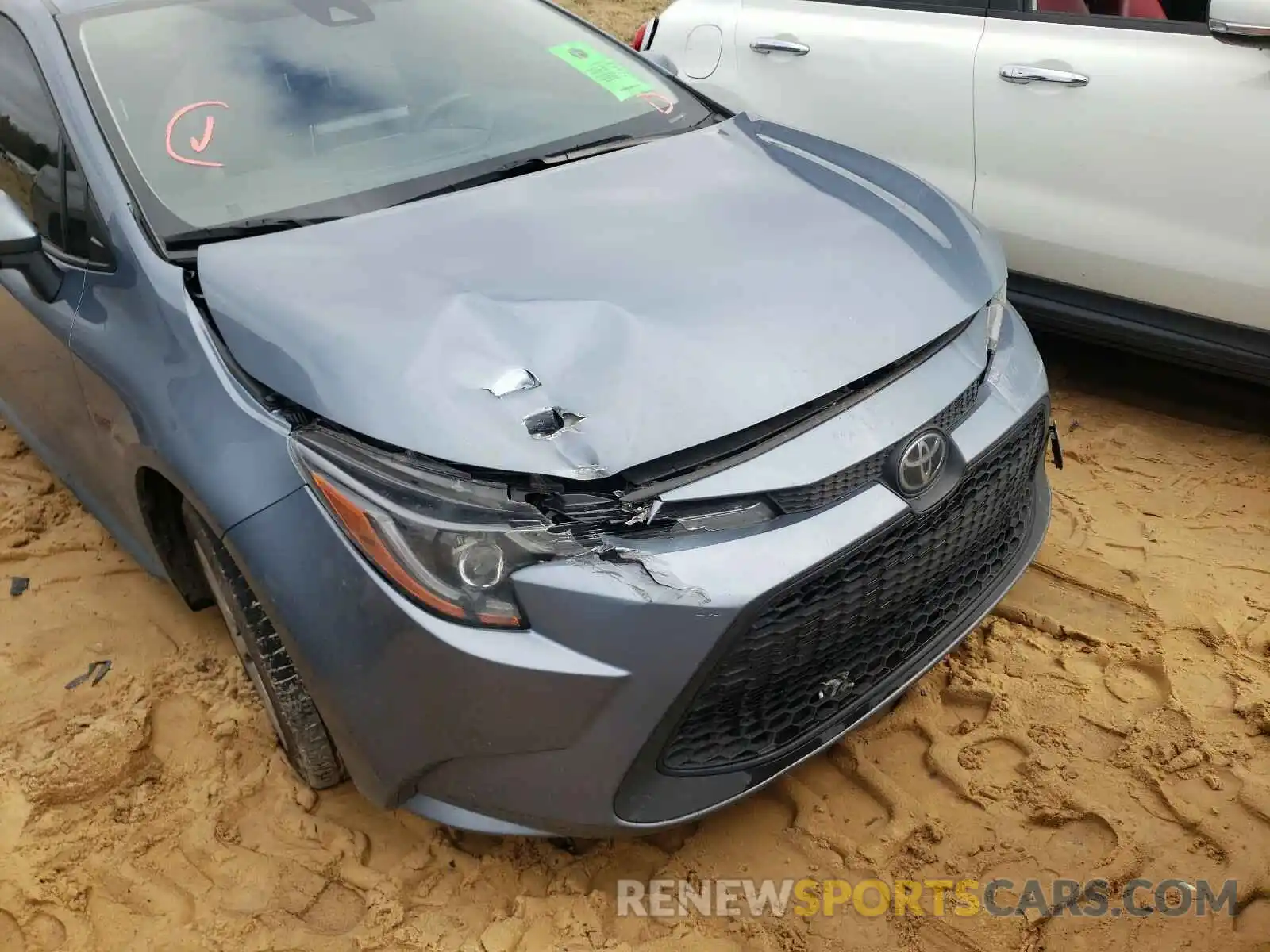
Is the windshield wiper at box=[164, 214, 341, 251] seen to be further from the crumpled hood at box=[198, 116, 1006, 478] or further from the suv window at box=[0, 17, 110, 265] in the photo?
the suv window at box=[0, 17, 110, 265]

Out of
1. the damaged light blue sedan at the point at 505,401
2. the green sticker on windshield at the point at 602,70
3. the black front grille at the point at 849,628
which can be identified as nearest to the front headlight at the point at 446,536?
the damaged light blue sedan at the point at 505,401

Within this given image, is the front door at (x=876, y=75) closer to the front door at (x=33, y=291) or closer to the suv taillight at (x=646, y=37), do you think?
the suv taillight at (x=646, y=37)

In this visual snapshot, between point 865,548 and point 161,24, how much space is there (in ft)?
7.02

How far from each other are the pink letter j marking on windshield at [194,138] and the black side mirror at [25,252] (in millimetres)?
346

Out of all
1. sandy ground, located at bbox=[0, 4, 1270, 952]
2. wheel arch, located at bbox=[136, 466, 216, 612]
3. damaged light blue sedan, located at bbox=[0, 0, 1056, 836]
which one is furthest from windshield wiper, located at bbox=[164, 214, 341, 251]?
sandy ground, located at bbox=[0, 4, 1270, 952]

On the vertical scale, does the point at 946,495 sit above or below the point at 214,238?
below

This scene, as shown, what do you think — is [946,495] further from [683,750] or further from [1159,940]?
[1159,940]

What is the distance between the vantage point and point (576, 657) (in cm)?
165

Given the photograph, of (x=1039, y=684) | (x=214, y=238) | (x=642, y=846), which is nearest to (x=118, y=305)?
(x=214, y=238)

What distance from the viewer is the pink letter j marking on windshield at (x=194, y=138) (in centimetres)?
235

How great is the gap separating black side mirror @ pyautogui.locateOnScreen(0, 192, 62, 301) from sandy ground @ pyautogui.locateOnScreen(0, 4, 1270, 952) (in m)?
0.93

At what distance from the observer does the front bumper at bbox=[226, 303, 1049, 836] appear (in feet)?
5.42

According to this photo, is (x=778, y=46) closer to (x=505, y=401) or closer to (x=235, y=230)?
(x=235, y=230)

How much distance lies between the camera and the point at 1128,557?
9.20 ft
